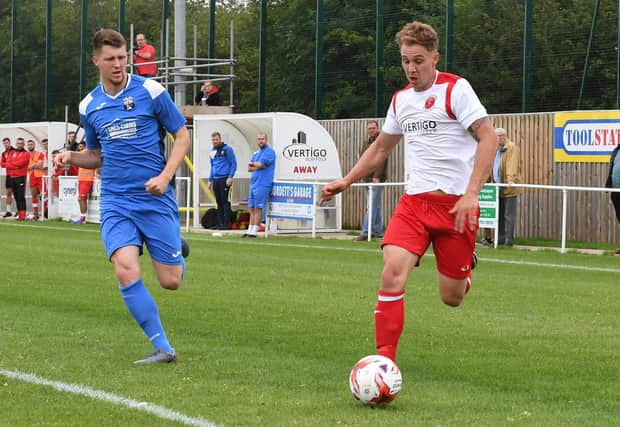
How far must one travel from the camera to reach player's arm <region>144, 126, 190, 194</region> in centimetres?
825

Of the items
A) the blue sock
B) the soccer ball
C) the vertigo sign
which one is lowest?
the soccer ball

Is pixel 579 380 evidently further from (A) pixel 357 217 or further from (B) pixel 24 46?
(B) pixel 24 46

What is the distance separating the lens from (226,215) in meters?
27.0

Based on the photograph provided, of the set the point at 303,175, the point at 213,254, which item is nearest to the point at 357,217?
the point at 303,175

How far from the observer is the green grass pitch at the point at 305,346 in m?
6.91

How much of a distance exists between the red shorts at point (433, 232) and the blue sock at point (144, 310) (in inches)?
70.9

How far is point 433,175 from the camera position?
25.0ft

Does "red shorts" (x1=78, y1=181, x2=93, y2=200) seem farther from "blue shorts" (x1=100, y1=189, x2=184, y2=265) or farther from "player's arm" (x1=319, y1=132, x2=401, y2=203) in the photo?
"player's arm" (x1=319, y1=132, x2=401, y2=203)

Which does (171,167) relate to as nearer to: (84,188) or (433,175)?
(433,175)

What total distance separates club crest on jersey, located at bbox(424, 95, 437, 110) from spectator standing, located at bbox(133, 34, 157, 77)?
23884mm

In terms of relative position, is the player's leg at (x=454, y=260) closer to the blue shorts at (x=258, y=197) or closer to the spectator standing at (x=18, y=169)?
the blue shorts at (x=258, y=197)

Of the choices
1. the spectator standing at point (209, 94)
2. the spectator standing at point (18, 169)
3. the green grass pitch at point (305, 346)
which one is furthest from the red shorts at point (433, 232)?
the spectator standing at point (18, 169)

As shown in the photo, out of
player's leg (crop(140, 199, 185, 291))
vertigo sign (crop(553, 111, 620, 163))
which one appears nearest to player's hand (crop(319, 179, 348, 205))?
player's leg (crop(140, 199, 185, 291))

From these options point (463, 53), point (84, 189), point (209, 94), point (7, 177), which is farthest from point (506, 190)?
point (7, 177)
